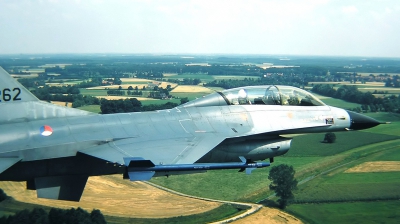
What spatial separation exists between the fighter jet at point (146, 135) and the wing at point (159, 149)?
0.09 ft

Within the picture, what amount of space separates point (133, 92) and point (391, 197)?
41.4m

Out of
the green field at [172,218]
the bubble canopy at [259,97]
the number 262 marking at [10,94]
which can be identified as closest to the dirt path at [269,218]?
the green field at [172,218]

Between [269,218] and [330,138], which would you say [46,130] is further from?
[330,138]

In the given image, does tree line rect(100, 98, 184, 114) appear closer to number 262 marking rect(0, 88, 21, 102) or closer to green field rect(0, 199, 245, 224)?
green field rect(0, 199, 245, 224)

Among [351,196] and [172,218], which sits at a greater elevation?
[172,218]

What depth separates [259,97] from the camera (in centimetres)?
1440

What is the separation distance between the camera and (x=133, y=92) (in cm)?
5956

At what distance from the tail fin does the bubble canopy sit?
5329 mm

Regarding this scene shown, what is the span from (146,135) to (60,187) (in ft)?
9.60

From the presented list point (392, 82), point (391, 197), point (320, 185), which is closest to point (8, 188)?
point (320, 185)

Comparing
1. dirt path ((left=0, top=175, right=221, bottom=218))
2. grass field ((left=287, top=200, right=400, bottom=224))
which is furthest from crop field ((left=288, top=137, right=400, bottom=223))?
dirt path ((left=0, top=175, right=221, bottom=218))

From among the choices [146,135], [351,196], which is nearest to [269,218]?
[351,196]

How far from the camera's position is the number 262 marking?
1155 centimetres

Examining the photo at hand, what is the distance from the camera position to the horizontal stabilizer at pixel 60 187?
1120 centimetres
